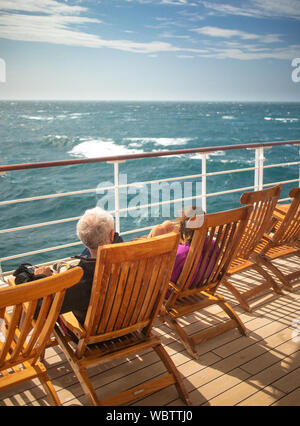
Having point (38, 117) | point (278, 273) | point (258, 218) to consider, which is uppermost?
point (38, 117)

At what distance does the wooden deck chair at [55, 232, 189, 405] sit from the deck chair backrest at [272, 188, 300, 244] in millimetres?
1346

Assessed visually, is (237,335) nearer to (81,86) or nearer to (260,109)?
(81,86)

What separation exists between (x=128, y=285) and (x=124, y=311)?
14 centimetres

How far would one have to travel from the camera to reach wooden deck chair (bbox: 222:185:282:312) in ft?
8.49

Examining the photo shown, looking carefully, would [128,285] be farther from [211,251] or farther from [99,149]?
[99,149]

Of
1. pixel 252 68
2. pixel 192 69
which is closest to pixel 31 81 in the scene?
pixel 192 69

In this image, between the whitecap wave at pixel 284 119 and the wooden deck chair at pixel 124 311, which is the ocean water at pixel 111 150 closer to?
the whitecap wave at pixel 284 119

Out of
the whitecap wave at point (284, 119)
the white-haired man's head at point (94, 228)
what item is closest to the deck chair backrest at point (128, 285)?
the white-haired man's head at point (94, 228)

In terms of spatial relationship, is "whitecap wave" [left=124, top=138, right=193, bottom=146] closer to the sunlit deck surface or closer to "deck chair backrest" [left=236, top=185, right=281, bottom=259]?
"deck chair backrest" [left=236, top=185, right=281, bottom=259]

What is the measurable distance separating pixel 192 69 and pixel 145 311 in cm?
4782

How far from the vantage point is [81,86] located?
156 feet

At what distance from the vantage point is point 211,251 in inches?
89.7

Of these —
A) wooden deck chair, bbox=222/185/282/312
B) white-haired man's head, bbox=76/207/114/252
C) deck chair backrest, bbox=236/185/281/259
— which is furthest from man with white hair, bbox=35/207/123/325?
deck chair backrest, bbox=236/185/281/259

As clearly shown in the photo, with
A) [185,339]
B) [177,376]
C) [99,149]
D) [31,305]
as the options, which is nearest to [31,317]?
[31,305]
